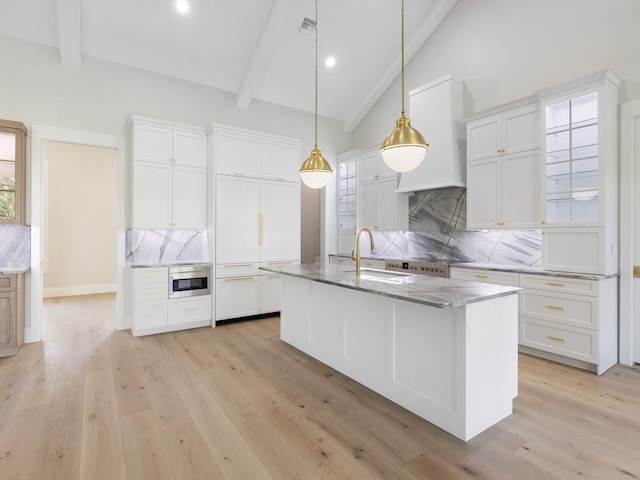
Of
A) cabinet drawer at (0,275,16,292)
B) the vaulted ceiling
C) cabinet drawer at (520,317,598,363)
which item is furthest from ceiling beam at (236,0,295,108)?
cabinet drawer at (520,317,598,363)

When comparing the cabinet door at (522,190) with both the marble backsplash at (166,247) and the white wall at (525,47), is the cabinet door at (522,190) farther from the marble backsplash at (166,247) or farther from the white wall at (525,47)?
the marble backsplash at (166,247)

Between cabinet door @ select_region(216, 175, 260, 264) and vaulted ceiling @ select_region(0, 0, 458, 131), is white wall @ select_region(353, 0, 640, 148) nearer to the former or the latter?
vaulted ceiling @ select_region(0, 0, 458, 131)

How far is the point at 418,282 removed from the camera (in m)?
2.69

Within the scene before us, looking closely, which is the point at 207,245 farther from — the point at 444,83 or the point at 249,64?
the point at 444,83

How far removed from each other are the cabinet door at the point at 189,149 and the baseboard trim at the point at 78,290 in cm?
426

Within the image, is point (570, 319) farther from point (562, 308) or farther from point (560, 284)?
point (560, 284)

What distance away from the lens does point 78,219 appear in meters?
7.17

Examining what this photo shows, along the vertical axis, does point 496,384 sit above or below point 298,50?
below

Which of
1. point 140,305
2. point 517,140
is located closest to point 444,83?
point 517,140

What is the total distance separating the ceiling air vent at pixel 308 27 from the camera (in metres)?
4.77

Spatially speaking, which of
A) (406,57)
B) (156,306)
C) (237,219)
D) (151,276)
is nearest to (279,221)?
(237,219)

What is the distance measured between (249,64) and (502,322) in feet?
15.5

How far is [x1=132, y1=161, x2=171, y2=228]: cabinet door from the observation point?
4402mm

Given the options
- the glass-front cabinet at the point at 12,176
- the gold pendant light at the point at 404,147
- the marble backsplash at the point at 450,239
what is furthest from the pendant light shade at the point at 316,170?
the glass-front cabinet at the point at 12,176
